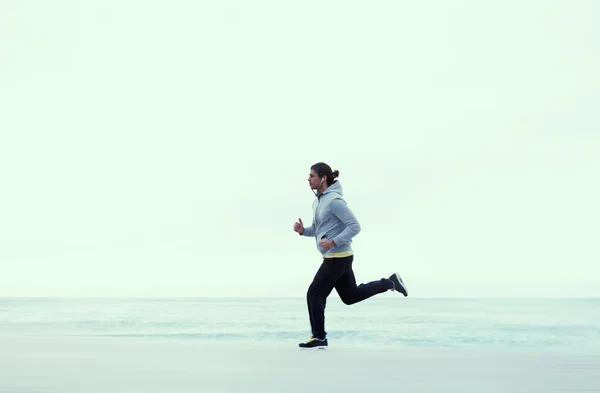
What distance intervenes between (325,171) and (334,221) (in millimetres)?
481

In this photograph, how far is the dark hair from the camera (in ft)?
20.3

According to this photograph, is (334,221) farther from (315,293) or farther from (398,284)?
(398,284)

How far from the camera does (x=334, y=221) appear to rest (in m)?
6.08

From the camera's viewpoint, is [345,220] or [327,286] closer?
[345,220]

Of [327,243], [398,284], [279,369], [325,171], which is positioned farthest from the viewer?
[398,284]

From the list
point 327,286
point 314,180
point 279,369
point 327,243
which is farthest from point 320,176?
point 279,369

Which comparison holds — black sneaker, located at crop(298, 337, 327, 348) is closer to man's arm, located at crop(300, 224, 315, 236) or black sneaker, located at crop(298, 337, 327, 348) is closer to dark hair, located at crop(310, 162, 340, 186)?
man's arm, located at crop(300, 224, 315, 236)

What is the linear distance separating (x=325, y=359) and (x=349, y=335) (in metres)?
11.7

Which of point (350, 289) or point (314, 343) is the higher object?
point (350, 289)

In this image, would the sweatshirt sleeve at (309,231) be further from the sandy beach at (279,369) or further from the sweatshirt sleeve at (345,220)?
the sandy beach at (279,369)

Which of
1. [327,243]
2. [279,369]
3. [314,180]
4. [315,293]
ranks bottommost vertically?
[279,369]

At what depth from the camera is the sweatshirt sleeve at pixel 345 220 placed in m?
5.90

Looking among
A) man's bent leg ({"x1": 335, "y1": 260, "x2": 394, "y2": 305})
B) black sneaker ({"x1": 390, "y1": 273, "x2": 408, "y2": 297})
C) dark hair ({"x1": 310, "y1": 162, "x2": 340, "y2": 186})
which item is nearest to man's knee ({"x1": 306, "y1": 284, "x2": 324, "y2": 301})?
man's bent leg ({"x1": 335, "y1": 260, "x2": 394, "y2": 305})

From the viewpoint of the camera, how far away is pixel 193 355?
5605mm
